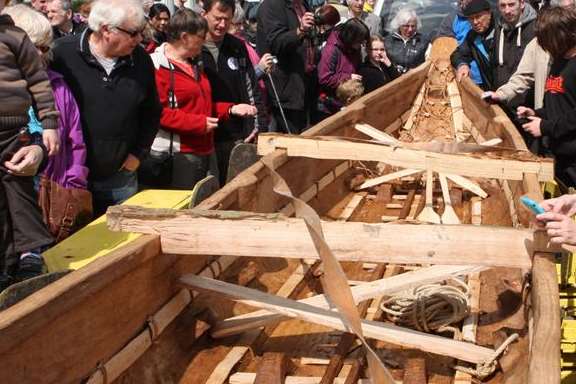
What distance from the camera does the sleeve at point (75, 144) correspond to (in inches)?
183

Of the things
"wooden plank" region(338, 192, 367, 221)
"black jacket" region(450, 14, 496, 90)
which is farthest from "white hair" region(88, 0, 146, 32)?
"black jacket" region(450, 14, 496, 90)

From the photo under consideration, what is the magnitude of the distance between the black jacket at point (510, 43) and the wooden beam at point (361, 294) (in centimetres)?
458

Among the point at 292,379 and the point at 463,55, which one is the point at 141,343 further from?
the point at 463,55

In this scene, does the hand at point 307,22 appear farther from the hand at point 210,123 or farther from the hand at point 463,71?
the hand at point 463,71

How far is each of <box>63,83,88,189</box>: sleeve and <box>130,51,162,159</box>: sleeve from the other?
43 centimetres

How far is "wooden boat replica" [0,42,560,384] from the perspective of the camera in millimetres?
2852

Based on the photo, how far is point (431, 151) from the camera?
17.1ft

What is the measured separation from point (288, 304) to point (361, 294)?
33 centimetres

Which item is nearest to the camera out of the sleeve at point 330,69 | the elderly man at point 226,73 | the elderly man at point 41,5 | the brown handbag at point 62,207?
the brown handbag at point 62,207

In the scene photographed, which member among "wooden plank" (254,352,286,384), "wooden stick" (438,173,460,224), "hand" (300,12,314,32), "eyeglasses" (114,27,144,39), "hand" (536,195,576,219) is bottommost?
"wooden stick" (438,173,460,224)

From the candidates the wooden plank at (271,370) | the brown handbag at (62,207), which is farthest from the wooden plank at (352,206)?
the wooden plank at (271,370)

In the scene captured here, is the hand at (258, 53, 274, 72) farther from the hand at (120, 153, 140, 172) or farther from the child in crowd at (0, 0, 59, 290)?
the child in crowd at (0, 0, 59, 290)

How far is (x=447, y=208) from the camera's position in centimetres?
584

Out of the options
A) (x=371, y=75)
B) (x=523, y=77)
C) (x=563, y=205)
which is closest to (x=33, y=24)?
(x=563, y=205)
